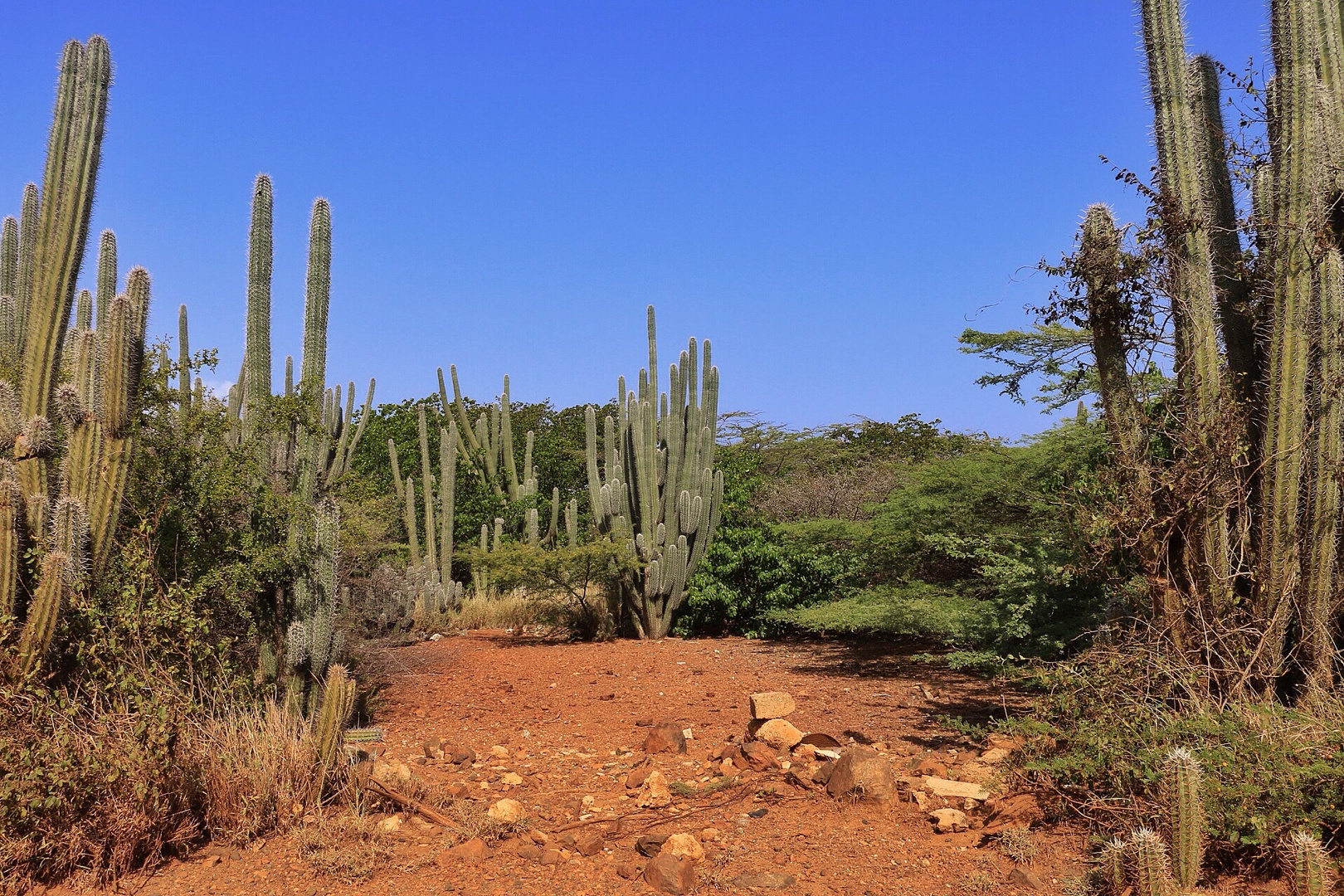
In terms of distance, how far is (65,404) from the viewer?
590 centimetres

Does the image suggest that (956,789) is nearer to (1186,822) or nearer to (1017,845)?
(1017,845)

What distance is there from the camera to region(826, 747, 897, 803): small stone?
5.50 m

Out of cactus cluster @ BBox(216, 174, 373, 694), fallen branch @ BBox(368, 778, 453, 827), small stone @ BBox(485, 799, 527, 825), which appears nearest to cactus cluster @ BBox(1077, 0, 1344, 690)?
small stone @ BBox(485, 799, 527, 825)

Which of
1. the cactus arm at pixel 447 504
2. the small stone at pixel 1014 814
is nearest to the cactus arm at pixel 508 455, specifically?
the cactus arm at pixel 447 504

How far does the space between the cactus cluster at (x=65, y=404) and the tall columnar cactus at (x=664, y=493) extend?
23.8ft

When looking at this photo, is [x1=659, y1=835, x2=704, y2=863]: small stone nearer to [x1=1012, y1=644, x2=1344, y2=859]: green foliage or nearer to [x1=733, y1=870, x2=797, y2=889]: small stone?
[x1=733, y1=870, x2=797, y2=889]: small stone

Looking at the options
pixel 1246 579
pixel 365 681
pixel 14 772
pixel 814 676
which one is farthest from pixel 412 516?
pixel 1246 579

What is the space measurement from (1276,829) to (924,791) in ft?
5.67

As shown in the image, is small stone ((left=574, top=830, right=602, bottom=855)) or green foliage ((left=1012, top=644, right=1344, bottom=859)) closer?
green foliage ((left=1012, top=644, right=1344, bottom=859))

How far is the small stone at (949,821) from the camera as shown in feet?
17.0

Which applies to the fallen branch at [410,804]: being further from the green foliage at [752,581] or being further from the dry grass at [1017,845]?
the green foliage at [752,581]

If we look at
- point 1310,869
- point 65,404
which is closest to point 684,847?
point 1310,869

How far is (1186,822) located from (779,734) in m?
2.80

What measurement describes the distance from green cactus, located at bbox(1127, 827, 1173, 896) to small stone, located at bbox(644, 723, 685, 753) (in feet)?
11.1
